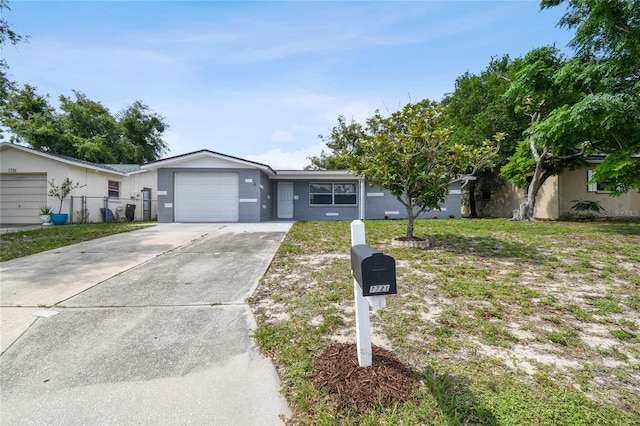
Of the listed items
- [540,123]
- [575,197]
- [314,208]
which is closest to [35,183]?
[314,208]

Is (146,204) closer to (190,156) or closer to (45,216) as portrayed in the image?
(45,216)

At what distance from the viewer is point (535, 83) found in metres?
9.11

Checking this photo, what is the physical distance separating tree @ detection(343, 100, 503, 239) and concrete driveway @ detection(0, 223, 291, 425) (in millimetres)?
3685

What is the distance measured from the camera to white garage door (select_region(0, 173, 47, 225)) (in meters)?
13.0

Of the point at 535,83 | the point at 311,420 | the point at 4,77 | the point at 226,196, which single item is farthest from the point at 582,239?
the point at 4,77

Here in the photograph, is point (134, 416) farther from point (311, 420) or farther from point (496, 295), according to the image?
point (496, 295)

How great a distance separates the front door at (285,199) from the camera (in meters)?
16.3

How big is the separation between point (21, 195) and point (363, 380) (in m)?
18.4

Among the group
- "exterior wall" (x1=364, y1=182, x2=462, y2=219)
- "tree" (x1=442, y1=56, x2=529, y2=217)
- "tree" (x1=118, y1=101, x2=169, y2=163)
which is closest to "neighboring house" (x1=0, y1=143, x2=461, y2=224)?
"exterior wall" (x1=364, y1=182, x2=462, y2=219)

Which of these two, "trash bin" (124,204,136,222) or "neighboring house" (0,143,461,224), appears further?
"trash bin" (124,204,136,222)

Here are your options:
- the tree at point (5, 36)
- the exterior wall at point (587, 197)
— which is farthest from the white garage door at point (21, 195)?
the exterior wall at point (587, 197)

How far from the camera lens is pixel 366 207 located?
51.6 ft

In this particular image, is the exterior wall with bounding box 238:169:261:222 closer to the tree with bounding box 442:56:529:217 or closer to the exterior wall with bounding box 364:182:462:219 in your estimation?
the exterior wall with bounding box 364:182:462:219

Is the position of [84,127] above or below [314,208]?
above
